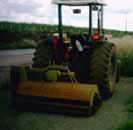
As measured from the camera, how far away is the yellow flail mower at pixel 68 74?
340 inches

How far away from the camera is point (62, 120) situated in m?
8.32

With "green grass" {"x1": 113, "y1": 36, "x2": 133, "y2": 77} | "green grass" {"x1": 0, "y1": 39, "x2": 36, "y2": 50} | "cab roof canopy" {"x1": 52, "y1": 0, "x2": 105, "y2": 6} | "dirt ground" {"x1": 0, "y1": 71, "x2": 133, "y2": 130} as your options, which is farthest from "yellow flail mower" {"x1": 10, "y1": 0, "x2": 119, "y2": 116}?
"green grass" {"x1": 0, "y1": 39, "x2": 36, "y2": 50}

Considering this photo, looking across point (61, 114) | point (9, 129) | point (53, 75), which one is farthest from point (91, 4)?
point (9, 129)

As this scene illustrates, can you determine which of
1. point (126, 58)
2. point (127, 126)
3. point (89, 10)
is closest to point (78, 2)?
point (89, 10)

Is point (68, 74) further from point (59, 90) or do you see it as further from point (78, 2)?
point (78, 2)

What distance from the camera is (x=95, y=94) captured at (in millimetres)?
8922

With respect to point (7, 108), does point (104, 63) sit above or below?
above

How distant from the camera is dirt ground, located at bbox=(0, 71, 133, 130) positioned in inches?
307

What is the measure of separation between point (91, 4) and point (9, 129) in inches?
161

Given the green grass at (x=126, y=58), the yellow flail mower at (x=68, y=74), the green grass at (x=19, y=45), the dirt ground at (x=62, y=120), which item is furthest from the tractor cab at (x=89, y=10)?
the green grass at (x=19, y=45)

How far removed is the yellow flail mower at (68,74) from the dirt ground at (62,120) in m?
0.20

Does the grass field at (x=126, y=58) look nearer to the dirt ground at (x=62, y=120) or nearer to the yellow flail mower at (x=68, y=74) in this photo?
the yellow flail mower at (x=68, y=74)

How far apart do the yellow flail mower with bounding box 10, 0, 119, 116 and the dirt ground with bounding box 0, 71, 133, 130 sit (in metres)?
0.20

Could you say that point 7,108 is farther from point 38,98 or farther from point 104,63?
point 104,63
